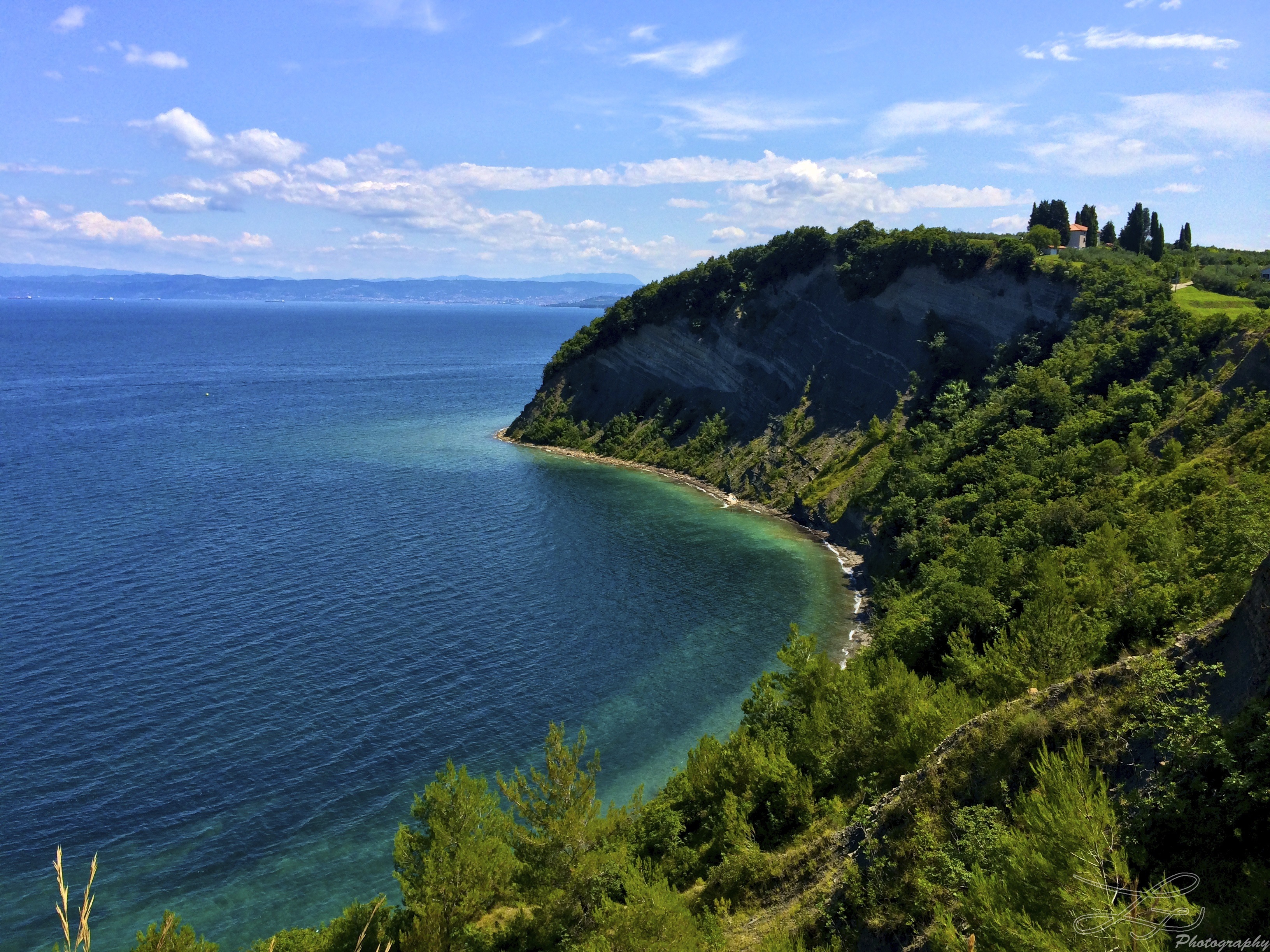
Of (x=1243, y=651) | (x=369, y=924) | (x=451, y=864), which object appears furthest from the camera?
(x=451, y=864)

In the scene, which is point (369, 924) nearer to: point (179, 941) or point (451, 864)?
point (179, 941)

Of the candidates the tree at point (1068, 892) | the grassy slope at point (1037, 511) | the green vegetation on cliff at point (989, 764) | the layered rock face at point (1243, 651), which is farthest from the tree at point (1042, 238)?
the tree at point (1068, 892)

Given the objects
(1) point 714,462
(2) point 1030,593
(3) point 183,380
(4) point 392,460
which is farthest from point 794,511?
(3) point 183,380

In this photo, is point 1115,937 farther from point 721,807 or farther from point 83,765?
point 83,765

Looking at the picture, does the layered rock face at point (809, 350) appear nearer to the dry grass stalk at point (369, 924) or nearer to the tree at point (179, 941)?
the tree at point (179, 941)

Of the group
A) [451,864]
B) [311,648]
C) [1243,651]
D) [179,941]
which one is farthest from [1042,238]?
[179,941]

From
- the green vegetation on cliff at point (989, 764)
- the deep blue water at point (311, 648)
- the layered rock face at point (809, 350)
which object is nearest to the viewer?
the green vegetation on cliff at point (989, 764)
